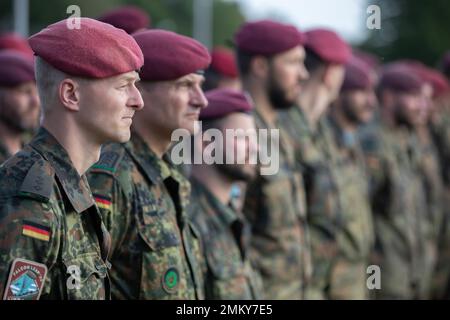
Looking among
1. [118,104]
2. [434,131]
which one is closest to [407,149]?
[434,131]

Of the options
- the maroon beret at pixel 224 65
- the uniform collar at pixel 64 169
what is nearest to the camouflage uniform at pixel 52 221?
the uniform collar at pixel 64 169

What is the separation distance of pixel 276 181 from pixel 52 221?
349 cm

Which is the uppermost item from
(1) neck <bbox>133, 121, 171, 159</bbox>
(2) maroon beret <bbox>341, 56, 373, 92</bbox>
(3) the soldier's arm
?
(2) maroon beret <bbox>341, 56, 373, 92</bbox>

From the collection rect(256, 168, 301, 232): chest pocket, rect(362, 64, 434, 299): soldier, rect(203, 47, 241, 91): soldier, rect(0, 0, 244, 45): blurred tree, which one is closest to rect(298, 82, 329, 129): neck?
rect(203, 47, 241, 91): soldier

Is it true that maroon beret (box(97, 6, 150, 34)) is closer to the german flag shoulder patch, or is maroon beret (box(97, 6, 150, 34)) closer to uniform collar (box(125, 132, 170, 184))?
uniform collar (box(125, 132, 170, 184))

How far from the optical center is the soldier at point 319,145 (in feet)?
25.1

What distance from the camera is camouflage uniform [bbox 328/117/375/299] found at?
7961 mm

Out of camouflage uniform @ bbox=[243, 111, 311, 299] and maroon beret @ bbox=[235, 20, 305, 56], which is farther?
maroon beret @ bbox=[235, 20, 305, 56]

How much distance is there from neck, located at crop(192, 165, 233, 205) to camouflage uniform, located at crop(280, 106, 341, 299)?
189 centimetres

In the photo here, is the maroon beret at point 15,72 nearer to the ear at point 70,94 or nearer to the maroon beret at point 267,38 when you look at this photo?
the maroon beret at point 267,38

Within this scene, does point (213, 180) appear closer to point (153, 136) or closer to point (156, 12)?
point (153, 136)

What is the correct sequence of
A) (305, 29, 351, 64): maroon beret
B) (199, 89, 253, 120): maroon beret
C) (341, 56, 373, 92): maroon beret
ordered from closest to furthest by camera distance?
(199, 89, 253, 120): maroon beret
(305, 29, 351, 64): maroon beret
(341, 56, 373, 92): maroon beret

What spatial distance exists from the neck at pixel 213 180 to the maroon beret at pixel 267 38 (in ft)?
5.73
